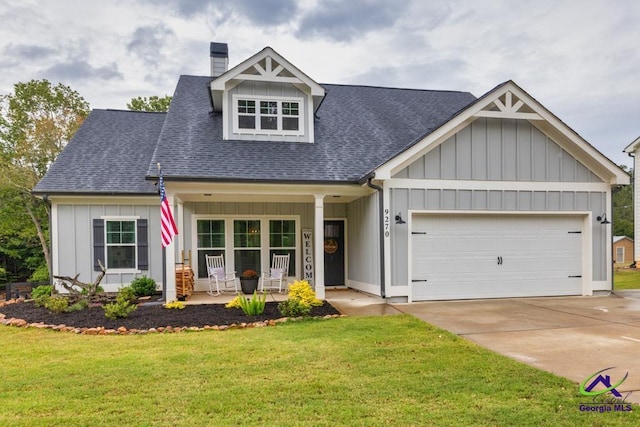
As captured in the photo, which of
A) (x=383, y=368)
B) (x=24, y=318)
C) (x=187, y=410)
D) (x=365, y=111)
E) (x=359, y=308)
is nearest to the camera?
(x=187, y=410)

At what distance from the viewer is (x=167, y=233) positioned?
298 inches

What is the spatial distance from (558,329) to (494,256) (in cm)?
317

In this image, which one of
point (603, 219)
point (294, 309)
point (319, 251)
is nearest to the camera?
point (294, 309)

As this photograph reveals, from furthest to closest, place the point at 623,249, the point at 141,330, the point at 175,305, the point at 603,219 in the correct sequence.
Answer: the point at 623,249 < the point at 603,219 < the point at 175,305 < the point at 141,330

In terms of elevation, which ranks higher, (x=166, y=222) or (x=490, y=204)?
(x=490, y=204)

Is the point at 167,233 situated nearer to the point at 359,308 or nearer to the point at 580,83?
the point at 359,308

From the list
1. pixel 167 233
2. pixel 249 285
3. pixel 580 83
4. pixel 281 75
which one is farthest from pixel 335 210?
pixel 580 83

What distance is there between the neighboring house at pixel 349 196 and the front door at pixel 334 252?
0.09ft

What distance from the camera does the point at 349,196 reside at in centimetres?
977

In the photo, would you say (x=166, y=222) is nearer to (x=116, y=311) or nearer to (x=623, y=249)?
(x=116, y=311)

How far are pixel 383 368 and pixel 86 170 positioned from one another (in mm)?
9727

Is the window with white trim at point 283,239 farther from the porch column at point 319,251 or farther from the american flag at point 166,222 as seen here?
the american flag at point 166,222

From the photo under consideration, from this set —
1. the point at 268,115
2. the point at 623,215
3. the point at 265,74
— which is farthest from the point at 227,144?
the point at 623,215

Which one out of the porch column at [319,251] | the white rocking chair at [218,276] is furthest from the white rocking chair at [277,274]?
the porch column at [319,251]
